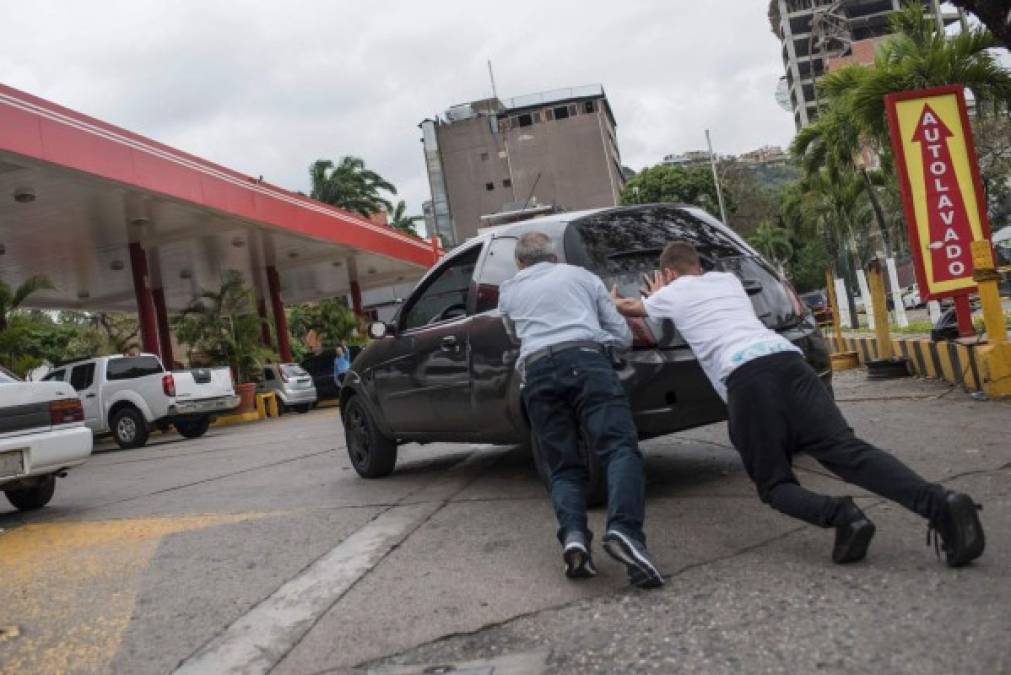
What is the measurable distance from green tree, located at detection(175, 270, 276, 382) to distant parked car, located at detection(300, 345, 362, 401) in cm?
297

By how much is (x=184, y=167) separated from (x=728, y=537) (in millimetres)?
14988

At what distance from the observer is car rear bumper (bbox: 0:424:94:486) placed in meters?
6.70

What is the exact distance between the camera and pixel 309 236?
888 inches

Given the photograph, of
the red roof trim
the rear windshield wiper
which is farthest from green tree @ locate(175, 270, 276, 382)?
the rear windshield wiper

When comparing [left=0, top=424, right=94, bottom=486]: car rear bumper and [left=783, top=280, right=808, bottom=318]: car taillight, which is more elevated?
[left=783, top=280, right=808, bottom=318]: car taillight

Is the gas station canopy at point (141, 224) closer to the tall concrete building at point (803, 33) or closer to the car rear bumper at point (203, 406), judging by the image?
the car rear bumper at point (203, 406)

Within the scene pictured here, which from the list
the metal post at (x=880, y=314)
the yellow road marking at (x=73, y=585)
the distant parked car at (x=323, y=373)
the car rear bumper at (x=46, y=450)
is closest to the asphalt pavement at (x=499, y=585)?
the yellow road marking at (x=73, y=585)

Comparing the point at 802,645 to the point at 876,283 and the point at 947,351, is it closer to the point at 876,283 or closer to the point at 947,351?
the point at 947,351

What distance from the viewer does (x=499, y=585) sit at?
3.78 meters

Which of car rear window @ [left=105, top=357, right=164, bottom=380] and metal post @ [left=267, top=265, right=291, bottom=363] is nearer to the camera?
car rear window @ [left=105, top=357, right=164, bottom=380]

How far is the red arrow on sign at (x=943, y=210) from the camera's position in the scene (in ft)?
27.9

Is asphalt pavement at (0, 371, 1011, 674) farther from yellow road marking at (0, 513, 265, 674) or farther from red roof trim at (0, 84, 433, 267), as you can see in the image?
red roof trim at (0, 84, 433, 267)

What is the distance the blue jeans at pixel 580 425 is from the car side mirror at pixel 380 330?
8.28 ft

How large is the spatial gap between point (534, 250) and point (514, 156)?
77.2 metres
